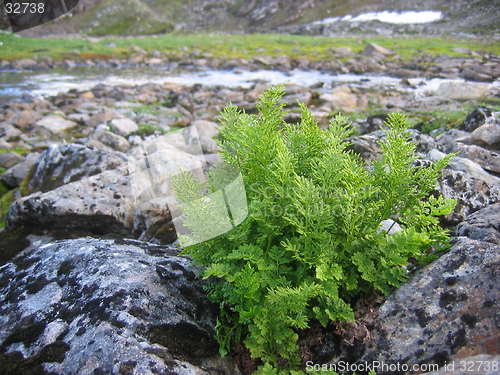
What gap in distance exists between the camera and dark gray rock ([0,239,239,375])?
8.76 feet

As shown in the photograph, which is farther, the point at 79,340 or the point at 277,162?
the point at 277,162

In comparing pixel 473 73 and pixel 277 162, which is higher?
pixel 277 162

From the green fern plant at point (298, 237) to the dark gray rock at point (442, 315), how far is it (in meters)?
0.20

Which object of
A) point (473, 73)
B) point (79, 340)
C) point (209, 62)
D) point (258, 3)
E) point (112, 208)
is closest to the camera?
point (79, 340)

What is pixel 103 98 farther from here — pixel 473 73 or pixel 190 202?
pixel 190 202

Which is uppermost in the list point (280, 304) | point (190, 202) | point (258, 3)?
point (190, 202)

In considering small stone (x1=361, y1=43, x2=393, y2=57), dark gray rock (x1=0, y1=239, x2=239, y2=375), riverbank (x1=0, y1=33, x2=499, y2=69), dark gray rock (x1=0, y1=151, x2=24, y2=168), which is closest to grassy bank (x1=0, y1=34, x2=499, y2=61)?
riverbank (x1=0, y1=33, x2=499, y2=69)

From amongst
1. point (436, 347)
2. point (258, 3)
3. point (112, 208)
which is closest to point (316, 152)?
point (436, 347)

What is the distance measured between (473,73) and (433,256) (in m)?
19.5

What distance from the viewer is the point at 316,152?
11.1 ft

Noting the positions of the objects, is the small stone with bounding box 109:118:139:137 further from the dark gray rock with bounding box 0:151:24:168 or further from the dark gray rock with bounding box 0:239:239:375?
the dark gray rock with bounding box 0:239:239:375

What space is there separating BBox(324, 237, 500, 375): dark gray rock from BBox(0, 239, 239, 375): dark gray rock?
123 cm

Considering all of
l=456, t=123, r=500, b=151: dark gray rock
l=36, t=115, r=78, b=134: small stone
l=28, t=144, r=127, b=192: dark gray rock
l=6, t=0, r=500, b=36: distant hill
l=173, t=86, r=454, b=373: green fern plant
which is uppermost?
l=173, t=86, r=454, b=373: green fern plant

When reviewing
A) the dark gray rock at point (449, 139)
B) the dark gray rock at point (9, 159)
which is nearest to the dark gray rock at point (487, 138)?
the dark gray rock at point (449, 139)
